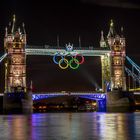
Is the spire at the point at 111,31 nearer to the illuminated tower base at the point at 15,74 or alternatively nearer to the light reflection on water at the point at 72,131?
the illuminated tower base at the point at 15,74

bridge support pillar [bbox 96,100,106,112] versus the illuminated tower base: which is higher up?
the illuminated tower base

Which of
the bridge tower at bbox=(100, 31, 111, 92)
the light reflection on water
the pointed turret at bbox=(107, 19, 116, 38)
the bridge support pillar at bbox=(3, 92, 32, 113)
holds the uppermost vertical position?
the pointed turret at bbox=(107, 19, 116, 38)

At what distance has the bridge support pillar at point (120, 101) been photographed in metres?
115

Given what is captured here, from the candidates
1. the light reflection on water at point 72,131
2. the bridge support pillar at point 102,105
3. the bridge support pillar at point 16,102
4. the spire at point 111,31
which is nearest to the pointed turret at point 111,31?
the spire at point 111,31

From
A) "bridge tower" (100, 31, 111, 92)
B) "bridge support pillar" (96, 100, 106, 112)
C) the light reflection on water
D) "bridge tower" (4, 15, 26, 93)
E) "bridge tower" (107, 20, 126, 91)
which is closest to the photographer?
the light reflection on water

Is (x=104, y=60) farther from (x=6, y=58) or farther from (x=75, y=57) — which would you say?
(x=6, y=58)

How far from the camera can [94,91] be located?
12925 centimetres

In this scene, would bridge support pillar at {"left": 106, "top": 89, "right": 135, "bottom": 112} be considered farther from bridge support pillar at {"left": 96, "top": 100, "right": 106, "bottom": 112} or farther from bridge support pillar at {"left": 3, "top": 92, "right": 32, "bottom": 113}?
bridge support pillar at {"left": 3, "top": 92, "right": 32, "bottom": 113}

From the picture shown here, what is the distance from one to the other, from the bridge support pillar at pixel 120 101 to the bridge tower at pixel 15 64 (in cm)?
2085

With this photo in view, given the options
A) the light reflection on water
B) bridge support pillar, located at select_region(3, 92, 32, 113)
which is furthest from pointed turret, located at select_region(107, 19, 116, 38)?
the light reflection on water

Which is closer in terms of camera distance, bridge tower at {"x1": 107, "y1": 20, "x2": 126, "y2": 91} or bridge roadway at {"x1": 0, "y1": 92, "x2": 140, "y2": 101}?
bridge roadway at {"x1": 0, "y1": 92, "x2": 140, "y2": 101}

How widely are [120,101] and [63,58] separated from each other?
1709 cm

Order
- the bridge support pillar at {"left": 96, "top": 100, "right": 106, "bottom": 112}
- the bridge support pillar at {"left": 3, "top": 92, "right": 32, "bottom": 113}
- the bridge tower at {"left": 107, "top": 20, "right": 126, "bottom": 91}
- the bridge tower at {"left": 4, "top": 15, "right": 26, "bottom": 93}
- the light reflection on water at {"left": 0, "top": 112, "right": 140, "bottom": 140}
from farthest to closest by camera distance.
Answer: the bridge support pillar at {"left": 96, "top": 100, "right": 106, "bottom": 112}, the bridge tower at {"left": 107, "top": 20, "right": 126, "bottom": 91}, the bridge tower at {"left": 4, "top": 15, "right": 26, "bottom": 93}, the bridge support pillar at {"left": 3, "top": 92, "right": 32, "bottom": 113}, the light reflection on water at {"left": 0, "top": 112, "right": 140, "bottom": 140}

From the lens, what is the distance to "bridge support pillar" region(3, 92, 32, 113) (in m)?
108
